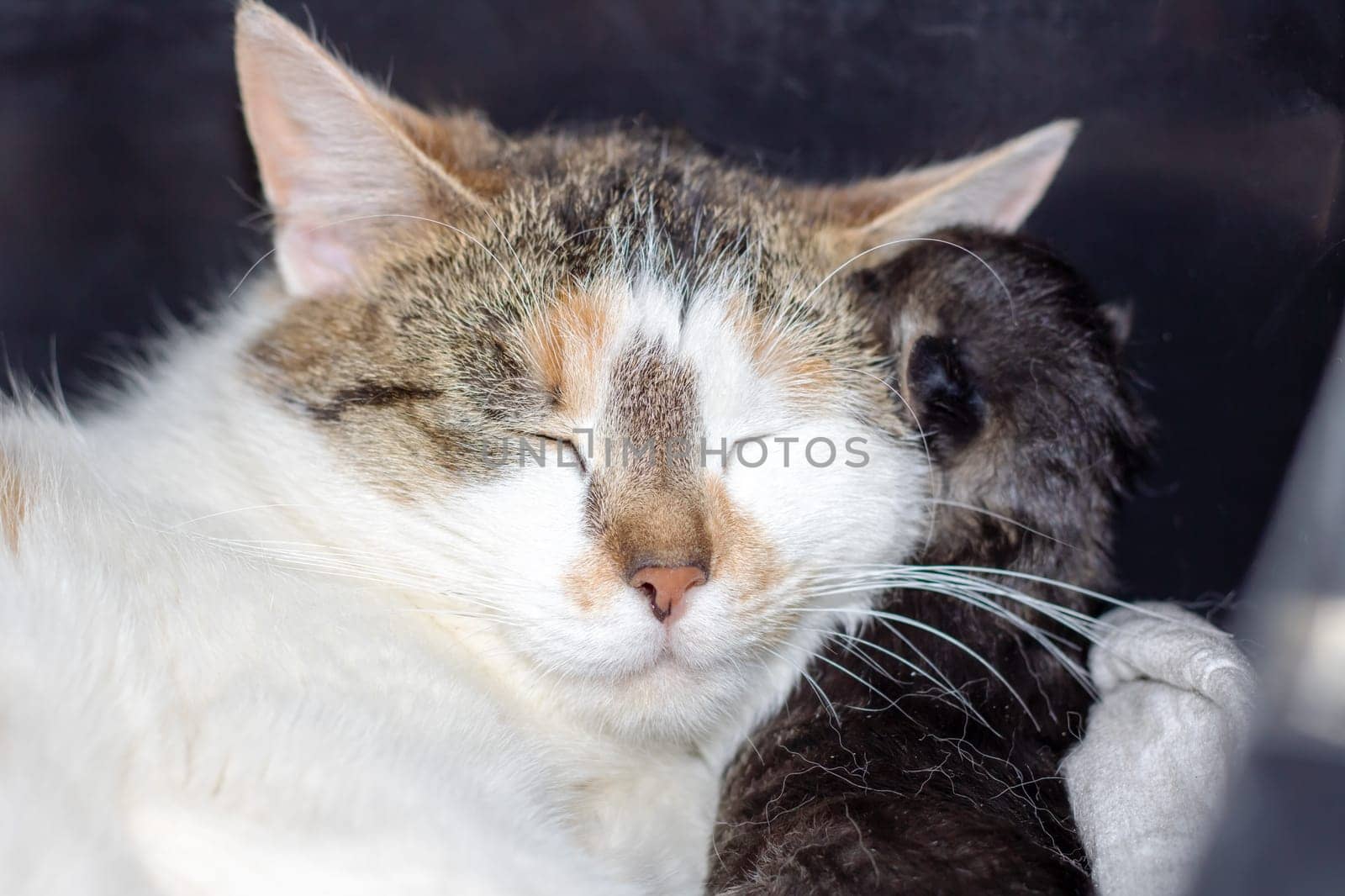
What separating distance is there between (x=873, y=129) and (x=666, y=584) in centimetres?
110

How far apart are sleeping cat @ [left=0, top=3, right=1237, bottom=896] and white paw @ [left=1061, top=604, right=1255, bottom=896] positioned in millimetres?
279

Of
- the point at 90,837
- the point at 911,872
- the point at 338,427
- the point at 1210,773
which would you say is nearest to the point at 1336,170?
the point at 1210,773

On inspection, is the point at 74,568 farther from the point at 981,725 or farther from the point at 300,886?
the point at 981,725

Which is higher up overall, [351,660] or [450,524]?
[450,524]

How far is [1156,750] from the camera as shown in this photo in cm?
117

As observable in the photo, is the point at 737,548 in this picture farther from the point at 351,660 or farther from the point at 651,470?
the point at 351,660

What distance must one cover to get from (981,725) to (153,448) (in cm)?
97

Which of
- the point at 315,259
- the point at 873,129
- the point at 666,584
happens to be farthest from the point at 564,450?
the point at 873,129

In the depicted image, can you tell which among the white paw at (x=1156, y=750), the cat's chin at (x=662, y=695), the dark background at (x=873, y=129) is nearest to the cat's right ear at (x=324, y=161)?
the dark background at (x=873, y=129)

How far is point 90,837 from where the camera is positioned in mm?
868

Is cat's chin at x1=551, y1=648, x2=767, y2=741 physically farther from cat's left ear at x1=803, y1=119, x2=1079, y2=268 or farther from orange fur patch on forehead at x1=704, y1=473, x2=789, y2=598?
cat's left ear at x1=803, y1=119, x2=1079, y2=268

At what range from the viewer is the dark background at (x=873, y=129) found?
1453 mm

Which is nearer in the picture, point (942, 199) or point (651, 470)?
point (651, 470)

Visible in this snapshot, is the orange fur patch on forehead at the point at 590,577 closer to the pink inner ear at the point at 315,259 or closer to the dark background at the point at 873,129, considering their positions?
the pink inner ear at the point at 315,259
